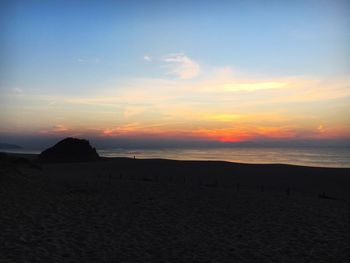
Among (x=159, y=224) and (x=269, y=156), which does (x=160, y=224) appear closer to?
(x=159, y=224)

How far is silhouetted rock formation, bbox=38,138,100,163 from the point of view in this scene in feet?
140

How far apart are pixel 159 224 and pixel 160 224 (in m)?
0.03

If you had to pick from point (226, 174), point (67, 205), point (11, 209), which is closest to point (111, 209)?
point (67, 205)

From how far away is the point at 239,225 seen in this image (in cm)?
1134

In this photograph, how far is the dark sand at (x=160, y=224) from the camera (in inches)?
328

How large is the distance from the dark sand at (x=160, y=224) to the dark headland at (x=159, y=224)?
0.02 m

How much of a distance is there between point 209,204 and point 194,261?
666 cm

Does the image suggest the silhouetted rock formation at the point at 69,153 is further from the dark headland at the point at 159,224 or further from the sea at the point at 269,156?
the dark headland at the point at 159,224

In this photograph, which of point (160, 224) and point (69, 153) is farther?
point (69, 153)

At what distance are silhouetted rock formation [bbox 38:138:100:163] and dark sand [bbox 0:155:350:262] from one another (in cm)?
2483

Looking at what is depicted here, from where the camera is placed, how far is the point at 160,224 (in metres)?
11.2

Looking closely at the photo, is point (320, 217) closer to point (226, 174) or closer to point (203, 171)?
point (226, 174)

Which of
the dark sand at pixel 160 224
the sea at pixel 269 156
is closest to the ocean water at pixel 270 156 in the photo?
the sea at pixel 269 156

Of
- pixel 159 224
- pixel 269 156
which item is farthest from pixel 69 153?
pixel 269 156
